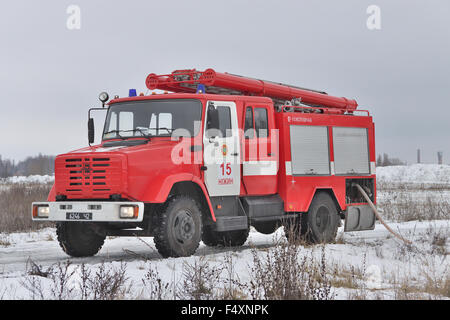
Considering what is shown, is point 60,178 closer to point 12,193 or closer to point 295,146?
point 295,146

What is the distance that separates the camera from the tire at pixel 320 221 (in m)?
13.5

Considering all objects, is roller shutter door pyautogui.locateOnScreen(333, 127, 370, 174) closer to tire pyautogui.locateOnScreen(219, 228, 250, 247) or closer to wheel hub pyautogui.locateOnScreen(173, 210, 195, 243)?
tire pyautogui.locateOnScreen(219, 228, 250, 247)

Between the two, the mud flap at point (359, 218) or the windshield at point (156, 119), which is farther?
the mud flap at point (359, 218)

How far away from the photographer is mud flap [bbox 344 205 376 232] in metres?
14.4

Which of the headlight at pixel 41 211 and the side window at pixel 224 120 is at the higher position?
the side window at pixel 224 120

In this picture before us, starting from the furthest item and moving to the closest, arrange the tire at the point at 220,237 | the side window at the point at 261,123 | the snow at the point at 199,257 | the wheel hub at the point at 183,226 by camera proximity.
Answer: the tire at the point at 220,237 → the side window at the point at 261,123 → the wheel hub at the point at 183,226 → the snow at the point at 199,257

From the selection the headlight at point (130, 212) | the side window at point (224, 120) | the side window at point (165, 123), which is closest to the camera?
the headlight at point (130, 212)

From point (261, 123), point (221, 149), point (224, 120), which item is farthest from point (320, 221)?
point (224, 120)

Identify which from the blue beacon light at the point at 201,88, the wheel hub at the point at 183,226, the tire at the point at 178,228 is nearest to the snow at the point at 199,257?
the tire at the point at 178,228

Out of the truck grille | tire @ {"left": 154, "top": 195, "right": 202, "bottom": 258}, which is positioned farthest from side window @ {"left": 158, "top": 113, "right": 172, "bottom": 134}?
the truck grille

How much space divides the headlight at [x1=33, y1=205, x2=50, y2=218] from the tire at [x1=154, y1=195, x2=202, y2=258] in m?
1.96

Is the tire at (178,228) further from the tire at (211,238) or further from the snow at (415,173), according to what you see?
the snow at (415,173)

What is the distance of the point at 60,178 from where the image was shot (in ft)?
34.6
